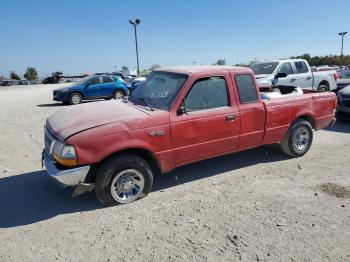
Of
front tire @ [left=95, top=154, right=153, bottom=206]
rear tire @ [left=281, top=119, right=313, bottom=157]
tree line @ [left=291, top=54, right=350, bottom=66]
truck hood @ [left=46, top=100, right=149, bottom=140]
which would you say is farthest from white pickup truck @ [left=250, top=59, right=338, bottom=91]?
tree line @ [left=291, top=54, right=350, bottom=66]

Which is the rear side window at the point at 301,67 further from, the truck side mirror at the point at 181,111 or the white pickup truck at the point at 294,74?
the truck side mirror at the point at 181,111

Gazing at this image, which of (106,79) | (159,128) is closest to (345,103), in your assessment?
(159,128)

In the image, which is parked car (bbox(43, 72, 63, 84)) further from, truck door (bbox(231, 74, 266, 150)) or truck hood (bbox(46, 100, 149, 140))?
truck door (bbox(231, 74, 266, 150))

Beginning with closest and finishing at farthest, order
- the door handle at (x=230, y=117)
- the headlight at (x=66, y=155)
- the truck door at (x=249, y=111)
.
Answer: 1. the headlight at (x=66, y=155)
2. the door handle at (x=230, y=117)
3. the truck door at (x=249, y=111)

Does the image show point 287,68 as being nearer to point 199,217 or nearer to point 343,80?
point 343,80

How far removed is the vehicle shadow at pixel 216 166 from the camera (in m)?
5.27

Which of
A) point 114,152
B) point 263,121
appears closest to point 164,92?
point 114,152

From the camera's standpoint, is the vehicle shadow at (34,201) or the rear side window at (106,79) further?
the rear side window at (106,79)

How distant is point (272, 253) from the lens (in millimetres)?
3299

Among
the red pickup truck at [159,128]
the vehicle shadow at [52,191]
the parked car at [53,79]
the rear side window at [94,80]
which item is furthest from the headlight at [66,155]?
the parked car at [53,79]

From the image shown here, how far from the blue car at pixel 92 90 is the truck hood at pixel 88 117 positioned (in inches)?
474

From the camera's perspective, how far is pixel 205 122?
15.8 ft

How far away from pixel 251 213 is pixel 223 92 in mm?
1941

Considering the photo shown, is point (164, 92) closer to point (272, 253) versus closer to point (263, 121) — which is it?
point (263, 121)
